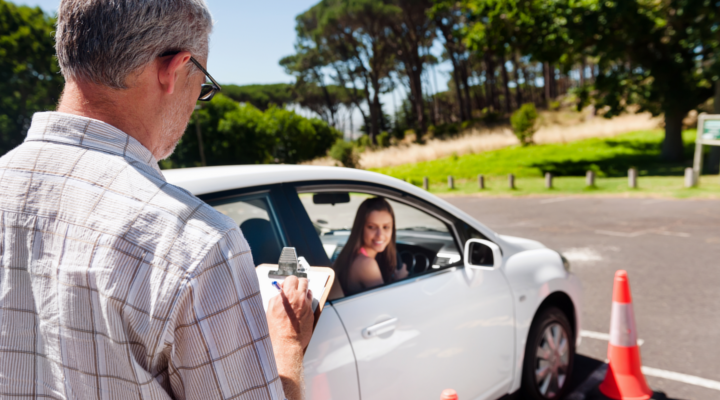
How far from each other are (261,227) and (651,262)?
264 inches

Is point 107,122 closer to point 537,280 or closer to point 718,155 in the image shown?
point 537,280

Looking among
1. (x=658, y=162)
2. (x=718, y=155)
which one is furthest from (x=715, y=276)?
(x=658, y=162)

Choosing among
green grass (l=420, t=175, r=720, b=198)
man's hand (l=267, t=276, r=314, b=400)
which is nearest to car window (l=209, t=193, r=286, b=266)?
man's hand (l=267, t=276, r=314, b=400)

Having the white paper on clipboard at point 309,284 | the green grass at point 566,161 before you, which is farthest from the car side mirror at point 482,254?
the green grass at point 566,161

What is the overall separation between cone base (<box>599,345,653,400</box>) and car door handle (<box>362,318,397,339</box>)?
6.92 ft

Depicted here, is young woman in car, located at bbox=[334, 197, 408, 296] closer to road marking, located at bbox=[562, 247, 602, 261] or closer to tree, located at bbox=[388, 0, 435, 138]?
road marking, located at bbox=[562, 247, 602, 261]

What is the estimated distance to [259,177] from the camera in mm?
2061

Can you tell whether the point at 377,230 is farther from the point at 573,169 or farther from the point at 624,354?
the point at 573,169

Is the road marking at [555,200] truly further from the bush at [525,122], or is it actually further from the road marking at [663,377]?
the bush at [525,122]

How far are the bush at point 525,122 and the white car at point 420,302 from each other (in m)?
26.6

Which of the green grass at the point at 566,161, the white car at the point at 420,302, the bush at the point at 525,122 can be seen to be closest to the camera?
the white car at the point at 420,302

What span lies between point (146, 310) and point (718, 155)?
22487mm

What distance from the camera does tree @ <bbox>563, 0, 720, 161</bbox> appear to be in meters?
18.7

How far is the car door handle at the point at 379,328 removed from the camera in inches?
81.2
